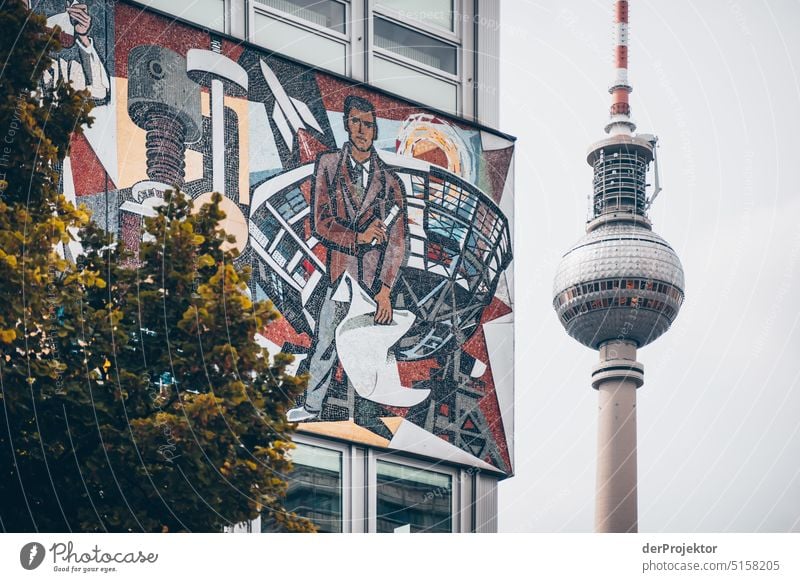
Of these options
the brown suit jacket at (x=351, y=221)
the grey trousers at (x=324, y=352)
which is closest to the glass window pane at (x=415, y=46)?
the brown suit jacket at (x=351, y=221)

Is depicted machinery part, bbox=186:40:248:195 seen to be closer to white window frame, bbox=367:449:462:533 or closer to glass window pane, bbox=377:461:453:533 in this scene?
white window frame, bbox=367:449:462:533

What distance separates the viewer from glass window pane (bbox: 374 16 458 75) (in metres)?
42.7

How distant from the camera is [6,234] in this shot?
22.5 meters

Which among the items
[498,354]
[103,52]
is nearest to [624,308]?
[498,354]

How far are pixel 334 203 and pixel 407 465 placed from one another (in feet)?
19.9

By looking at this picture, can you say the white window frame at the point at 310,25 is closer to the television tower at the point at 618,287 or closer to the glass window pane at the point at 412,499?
the glass window pane at the point at 412,499

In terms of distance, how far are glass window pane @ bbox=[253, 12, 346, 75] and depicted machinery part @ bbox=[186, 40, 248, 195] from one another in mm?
1259

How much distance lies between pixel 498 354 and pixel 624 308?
5906 centimetres

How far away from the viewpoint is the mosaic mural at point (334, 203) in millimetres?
37500

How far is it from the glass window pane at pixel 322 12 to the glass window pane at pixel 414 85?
1238 mm

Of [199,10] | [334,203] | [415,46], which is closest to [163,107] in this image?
[199,10]

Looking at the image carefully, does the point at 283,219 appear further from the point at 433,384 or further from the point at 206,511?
the point at 206,511

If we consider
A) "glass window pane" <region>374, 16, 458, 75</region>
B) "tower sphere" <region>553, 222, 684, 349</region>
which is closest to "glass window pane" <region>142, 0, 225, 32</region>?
"glass window pane" <region>374, 16, 458, 75</region>

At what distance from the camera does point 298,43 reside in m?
41.3
